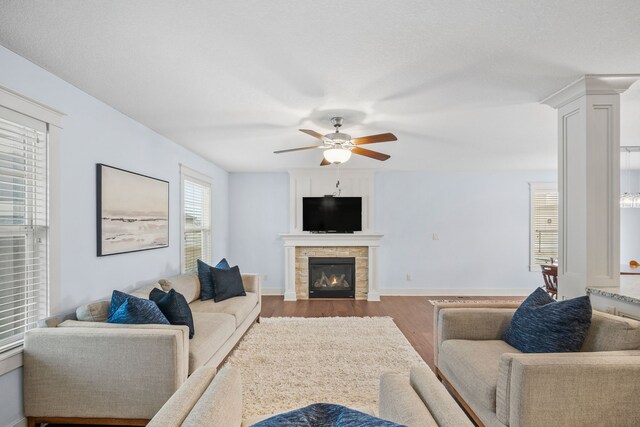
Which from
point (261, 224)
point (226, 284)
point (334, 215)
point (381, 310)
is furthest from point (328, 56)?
point (261, 224)

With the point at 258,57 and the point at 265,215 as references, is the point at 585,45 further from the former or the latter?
the point at 265,215

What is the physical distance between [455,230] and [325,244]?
8.39 feet

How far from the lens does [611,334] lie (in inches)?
82.3

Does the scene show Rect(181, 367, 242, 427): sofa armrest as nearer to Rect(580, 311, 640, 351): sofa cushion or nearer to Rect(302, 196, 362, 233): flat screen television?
Rect(580, 311, 640, 351): sofa cushion

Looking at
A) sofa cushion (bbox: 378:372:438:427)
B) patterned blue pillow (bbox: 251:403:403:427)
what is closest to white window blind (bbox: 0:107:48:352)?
patterned blue pillow (bbox: 251:403:403:427)

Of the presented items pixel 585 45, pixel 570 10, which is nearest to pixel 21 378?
pixel 570 10

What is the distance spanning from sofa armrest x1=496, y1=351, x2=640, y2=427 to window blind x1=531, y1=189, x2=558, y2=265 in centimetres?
563

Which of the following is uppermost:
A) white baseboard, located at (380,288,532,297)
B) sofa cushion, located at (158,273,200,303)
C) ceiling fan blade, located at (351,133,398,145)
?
ceiling fan blade, located at (351,133,398,145)

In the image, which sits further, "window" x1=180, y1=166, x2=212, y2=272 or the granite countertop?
"window" x1=180, y1=166, x2=212, y2=272

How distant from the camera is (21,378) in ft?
7.30

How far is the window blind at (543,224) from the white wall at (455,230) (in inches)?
7.0

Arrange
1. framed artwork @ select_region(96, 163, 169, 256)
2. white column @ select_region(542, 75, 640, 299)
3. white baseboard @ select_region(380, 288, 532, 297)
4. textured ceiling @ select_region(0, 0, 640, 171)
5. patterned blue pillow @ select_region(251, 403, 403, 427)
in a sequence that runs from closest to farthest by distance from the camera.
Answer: patterned blue pillow @ select_region(251, 403, 403, 427) < textured ceiling @ select_region(0, 0, 640, 171) < white column @ select_region(542, 75, 640, 299) < framed artwork @ select_region(96, 163, 169, 256) < white baseboard @ select_region(380, 288, 532, 297)

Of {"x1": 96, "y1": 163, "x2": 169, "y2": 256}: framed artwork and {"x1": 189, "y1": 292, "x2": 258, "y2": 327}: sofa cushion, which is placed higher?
{"x1": 96, "y1": 163, "x2": 169, "y2": 256}: framed artwork

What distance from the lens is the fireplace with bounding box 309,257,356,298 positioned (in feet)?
21.4
